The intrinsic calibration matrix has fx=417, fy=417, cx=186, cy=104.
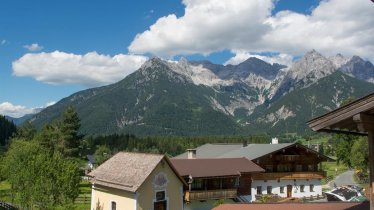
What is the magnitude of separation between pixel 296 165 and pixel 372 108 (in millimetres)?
51083

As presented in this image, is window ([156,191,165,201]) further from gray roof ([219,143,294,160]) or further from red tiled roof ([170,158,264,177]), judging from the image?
gray roof ([219,143,294,160])

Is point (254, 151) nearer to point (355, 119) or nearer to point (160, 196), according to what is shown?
point (160, 196)

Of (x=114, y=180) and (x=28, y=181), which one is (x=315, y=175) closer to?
(x=114, y=180)

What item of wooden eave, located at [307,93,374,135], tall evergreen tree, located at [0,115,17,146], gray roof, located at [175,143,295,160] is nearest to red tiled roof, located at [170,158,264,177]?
gray roof, located at [175,143,295,160]

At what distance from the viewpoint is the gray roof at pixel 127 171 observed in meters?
34.2

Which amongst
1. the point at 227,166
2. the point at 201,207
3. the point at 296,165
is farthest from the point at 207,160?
the point at 296,165

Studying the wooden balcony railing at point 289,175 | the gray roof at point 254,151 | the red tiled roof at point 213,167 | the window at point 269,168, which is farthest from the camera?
the gray roof at point 254,151

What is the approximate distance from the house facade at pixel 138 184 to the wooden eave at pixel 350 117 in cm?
2822

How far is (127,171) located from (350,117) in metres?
31.5

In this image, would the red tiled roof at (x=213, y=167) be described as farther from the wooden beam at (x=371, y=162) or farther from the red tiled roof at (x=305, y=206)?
the wooden beam at (x=371, y=162)

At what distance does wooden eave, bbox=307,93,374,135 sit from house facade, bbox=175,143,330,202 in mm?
42996

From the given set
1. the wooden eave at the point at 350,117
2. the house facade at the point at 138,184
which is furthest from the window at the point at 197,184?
the wooden eave at the point at 350,117

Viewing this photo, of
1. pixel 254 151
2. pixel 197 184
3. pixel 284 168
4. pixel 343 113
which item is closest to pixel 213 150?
pixel 254 151

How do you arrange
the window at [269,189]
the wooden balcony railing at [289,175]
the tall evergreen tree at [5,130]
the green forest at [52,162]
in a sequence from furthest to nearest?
the tall evergreen tree at [5,130], the window at [269,189], the wooden balcony railing at [289,175], the green forest at [52,162]
